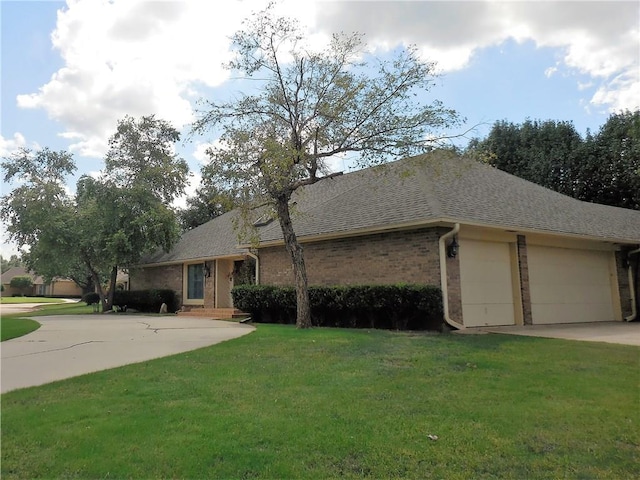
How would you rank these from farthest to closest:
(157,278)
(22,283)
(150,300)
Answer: (22,283) < (157,278) < (150,300)

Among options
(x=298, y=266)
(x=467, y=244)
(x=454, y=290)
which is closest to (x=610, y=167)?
(x=467, y=244)

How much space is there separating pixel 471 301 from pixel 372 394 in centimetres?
758

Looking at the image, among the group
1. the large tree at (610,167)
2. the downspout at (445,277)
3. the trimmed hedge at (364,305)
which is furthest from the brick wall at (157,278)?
the large tree at (610,167)

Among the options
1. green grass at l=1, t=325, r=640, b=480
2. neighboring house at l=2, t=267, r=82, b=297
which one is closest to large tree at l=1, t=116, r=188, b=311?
green grass at l=1, t=325, r=640, b=480

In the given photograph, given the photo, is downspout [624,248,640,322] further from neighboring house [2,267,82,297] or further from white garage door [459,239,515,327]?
neighboring house [2,267,82,297]

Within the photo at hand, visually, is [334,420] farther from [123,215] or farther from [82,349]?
[123,215]

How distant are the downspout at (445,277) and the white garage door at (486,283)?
0.65 metres

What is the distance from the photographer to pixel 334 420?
4.08m

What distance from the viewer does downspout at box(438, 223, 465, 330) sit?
426 inches

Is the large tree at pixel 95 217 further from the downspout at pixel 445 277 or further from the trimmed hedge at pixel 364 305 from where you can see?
the downspout at pixel 445 277

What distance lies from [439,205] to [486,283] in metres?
2.61

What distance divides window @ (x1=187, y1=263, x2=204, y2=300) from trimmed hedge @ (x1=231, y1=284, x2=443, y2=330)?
23.2 ft

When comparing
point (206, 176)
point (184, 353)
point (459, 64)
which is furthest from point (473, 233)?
point (184, 353)

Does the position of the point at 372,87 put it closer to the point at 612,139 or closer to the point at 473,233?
the point at 473,233
